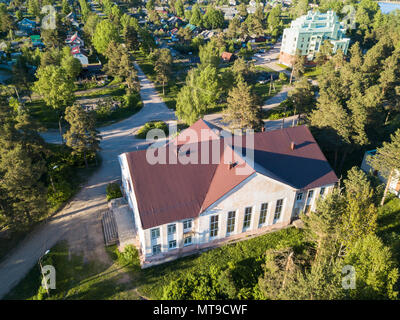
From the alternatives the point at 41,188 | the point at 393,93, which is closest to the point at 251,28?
the point at 393,93

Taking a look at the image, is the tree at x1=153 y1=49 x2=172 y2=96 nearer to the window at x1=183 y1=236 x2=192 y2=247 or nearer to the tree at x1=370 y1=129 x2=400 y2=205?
the window at x1=183 y1=236 x2=192 y2=247

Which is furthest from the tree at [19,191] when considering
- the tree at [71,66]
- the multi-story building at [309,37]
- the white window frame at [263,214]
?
the multi-story building at [309,37]

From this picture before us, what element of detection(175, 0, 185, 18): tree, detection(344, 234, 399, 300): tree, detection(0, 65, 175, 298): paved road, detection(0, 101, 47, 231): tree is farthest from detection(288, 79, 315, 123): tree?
detection(175, 0, 185, 18): tree

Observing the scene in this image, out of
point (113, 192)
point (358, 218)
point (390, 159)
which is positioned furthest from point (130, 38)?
point (358, 218)

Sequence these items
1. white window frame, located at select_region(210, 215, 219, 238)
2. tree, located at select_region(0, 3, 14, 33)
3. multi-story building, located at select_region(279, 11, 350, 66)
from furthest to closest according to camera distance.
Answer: tree, located at select_region(0, 3, 14, 33) → multi-story building, located at select_region(279, 11, 350, 66) → white window frame, located at select_region(210, 215, 219, 238)

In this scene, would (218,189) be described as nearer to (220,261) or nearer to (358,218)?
(220,261)

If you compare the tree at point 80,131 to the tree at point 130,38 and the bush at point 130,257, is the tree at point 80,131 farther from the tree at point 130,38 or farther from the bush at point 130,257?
the tree at point 130,38
